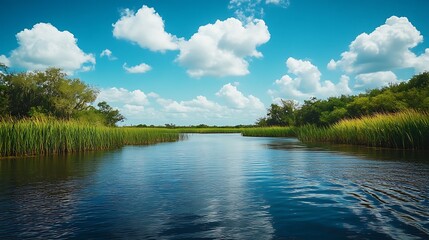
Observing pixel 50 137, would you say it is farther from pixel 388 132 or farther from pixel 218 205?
pixel 388 132

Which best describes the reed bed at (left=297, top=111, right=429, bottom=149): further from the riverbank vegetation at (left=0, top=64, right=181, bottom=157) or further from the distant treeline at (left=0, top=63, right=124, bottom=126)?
the distant treeline at (left=0, top=63, right=124, bottom=126)

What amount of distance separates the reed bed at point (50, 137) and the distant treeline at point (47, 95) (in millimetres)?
20907

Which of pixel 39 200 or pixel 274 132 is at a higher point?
pixel 274 132

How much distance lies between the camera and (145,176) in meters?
11.1

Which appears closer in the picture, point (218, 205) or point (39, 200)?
point (218, 205)

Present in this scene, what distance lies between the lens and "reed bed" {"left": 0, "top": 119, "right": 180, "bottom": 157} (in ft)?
55.3

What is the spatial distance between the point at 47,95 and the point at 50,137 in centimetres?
3433

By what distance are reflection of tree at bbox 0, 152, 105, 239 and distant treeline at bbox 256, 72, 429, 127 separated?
25.9 m

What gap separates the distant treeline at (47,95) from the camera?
1793 inches

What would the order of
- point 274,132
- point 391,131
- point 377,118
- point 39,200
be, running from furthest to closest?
1. point 274,132
2. point 377,118
3. point 391,131
4. point 39,200

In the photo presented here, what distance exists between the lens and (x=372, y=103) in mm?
37531

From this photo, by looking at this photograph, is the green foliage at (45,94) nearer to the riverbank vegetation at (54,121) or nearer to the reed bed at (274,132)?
the riverbank vegetation at (54,121)

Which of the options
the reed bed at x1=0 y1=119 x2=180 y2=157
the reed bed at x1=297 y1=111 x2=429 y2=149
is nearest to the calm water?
the reed bed at x1=0 y1=119 x2=180 y2=157

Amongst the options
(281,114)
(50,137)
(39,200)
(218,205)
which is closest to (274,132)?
(281,114)
